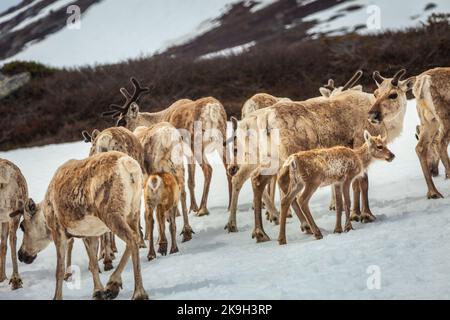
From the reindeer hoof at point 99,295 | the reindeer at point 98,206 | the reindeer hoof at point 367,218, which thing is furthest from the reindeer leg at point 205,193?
the reindeer hoof at point 99,295

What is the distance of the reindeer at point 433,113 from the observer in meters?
10.1

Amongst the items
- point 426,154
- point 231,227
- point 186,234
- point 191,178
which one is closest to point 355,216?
point 426,154

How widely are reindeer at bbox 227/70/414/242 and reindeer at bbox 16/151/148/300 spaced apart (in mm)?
2371

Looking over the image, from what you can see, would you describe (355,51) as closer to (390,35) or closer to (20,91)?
(390,35)

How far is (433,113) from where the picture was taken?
34.0ft

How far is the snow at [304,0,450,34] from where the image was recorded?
43188 millimetres

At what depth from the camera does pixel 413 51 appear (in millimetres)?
26109

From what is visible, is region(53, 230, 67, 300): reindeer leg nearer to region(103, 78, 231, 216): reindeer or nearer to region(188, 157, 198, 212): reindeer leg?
region(103, 78, 231, 216): reindeer

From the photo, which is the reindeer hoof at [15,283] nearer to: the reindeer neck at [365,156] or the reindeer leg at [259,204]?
the reindeer leg at [259,204]

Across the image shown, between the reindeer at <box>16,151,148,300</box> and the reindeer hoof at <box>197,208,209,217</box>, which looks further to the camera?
the reindeer hoof at <box>197,208,209,217</box>

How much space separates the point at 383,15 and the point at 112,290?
138 ft

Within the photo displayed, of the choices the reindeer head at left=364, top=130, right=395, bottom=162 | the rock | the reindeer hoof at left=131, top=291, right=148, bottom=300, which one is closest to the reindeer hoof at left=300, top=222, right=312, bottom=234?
the reindeer head at left=364, top=130, right=395, bottom=162

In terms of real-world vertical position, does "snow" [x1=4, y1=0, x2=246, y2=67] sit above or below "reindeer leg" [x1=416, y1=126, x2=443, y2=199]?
below
